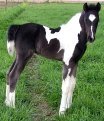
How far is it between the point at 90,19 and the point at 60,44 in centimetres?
63

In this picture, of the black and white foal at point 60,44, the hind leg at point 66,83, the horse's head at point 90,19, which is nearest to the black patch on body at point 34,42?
the black and white foal at point 60,44

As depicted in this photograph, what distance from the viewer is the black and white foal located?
17.9ft

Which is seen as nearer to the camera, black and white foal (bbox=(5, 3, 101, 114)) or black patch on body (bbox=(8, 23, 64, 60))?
black and white foal (bbox=(5, 3, 101, 114))

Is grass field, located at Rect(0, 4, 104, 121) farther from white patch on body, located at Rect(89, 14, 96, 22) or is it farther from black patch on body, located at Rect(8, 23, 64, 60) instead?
white patch on body, located at Rect(89, 14, 96, 22)

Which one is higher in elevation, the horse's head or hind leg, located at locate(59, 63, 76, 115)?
the horse's head

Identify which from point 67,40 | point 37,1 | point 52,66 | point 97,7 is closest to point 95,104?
point 67,40

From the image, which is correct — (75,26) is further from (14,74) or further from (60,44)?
(14,74)

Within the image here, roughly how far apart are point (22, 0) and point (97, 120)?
130 feet

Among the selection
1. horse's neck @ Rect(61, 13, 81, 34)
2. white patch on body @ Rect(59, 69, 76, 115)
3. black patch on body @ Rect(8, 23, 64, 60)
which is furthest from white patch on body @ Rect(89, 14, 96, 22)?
white patch on body @ Rect(59, 69, 76, 115)

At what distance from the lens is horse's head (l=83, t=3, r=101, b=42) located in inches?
208

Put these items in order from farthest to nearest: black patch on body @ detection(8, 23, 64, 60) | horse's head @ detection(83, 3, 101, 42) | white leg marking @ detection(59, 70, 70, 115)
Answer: black patch on body @ detection(8, 23, 64, 60)
white leg marking @ detection(59, 70, 70, 115)
horse's head @ detection(83, 3, 101, 42)

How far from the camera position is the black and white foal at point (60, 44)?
5457mm

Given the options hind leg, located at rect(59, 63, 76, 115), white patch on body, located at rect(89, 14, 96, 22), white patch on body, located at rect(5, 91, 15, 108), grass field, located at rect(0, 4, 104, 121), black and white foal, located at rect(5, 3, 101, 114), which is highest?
white patch on body, located at rect(89, 14, 96, 22)

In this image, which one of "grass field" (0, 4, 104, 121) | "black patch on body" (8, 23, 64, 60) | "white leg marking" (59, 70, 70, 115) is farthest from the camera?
"black patch on body" (8, 23, 64, 60)
